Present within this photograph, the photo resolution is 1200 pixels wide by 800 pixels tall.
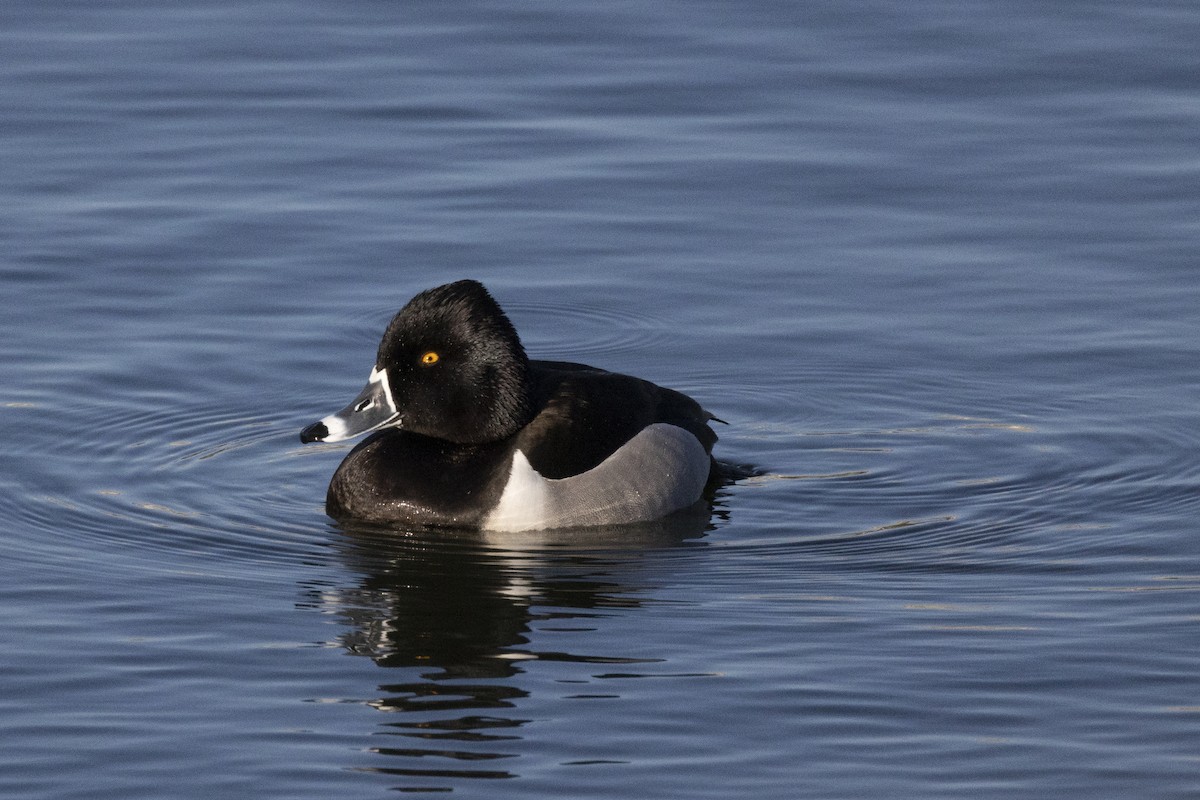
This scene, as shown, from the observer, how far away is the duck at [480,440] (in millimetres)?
10070

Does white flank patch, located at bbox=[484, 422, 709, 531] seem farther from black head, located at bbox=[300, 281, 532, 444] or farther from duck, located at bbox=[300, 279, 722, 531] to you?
black head, located at bbox=[300, 281, 532, 444]

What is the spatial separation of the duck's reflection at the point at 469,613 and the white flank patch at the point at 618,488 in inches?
3.0


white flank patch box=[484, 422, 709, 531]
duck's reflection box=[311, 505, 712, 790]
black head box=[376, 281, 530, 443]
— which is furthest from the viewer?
black head box=[376, 281, 530, 443]

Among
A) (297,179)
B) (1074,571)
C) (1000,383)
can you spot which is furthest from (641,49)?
(1074,571)

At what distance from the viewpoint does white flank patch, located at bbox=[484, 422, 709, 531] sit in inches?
394

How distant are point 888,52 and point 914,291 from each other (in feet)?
15.0

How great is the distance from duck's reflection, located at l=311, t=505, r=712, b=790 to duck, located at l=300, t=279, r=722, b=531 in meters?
0.12

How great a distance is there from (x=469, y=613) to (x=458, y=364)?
160cm

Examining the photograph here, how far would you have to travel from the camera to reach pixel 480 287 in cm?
1021

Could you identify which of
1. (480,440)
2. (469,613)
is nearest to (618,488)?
(480,440)

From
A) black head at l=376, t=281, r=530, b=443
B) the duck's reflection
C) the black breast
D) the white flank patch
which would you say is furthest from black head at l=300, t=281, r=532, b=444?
the duck's reflection

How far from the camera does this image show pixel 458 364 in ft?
33.5

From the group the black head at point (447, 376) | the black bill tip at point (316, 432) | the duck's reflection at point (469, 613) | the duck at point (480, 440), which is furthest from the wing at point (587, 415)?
the black bill tip at point (316, 432)

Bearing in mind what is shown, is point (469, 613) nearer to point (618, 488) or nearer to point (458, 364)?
point (618, 488)
